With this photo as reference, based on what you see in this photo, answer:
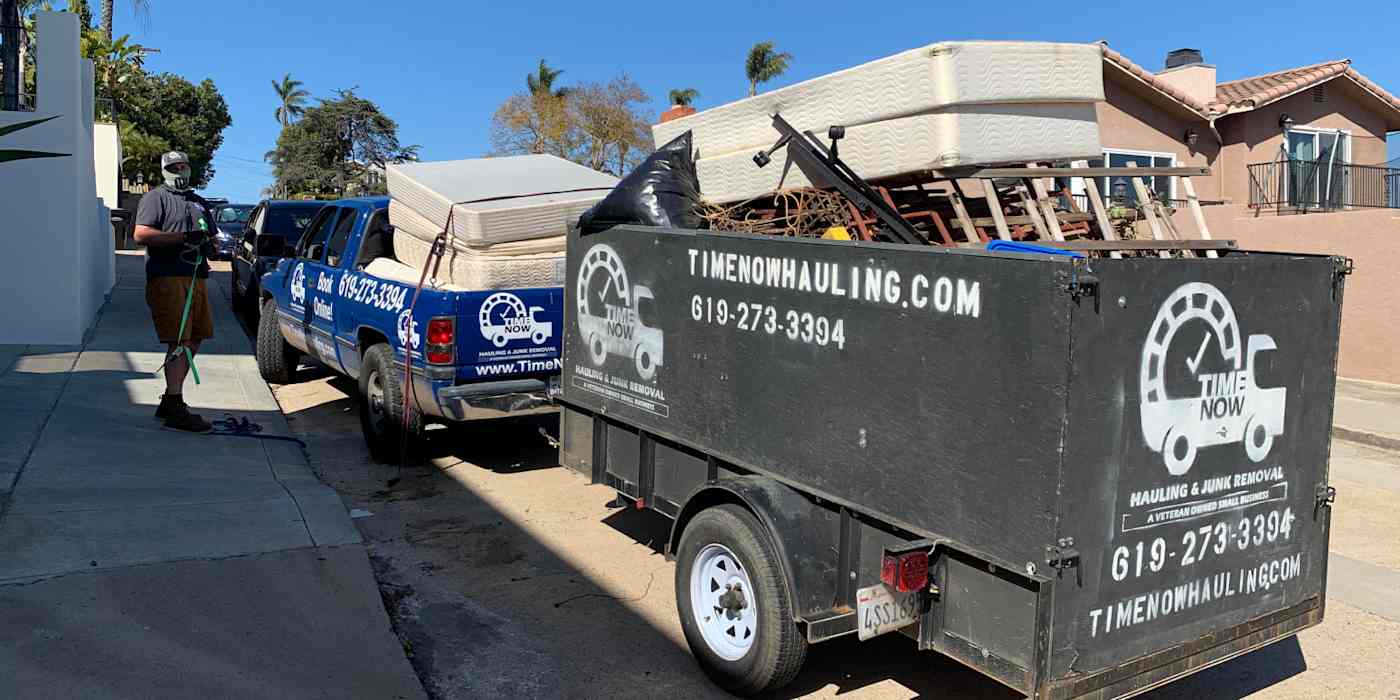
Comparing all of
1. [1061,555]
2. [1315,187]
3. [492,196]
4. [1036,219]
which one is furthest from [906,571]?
[1315,187]

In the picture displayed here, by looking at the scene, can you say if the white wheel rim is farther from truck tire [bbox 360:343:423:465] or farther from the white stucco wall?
the white stucco wall

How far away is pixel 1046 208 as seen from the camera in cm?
469

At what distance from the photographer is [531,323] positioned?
23.3ft

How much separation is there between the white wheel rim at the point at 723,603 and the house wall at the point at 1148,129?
15.0 metres

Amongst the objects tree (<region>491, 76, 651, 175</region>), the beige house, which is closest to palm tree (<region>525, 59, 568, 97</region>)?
tree (<region>491, 76, 651, 175</region>)

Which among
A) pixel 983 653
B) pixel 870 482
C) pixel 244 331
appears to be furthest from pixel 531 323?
pixel 244 331

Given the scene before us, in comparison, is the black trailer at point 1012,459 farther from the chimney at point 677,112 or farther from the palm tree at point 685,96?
the palm tree at point 685,96

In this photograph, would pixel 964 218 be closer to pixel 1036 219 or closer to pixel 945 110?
pixel 1036 219

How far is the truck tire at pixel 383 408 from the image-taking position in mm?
7336

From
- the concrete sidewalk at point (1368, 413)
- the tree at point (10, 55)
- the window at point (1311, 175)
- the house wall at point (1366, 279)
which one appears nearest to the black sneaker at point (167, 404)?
the tree at point (10, 55)

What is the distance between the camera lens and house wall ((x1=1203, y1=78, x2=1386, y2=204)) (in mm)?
18625

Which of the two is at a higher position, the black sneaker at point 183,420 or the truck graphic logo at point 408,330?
the truck graphic logo at point 408,330

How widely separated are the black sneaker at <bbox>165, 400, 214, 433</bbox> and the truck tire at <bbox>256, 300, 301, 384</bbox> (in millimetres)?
2543

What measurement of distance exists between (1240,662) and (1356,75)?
1893 cm
